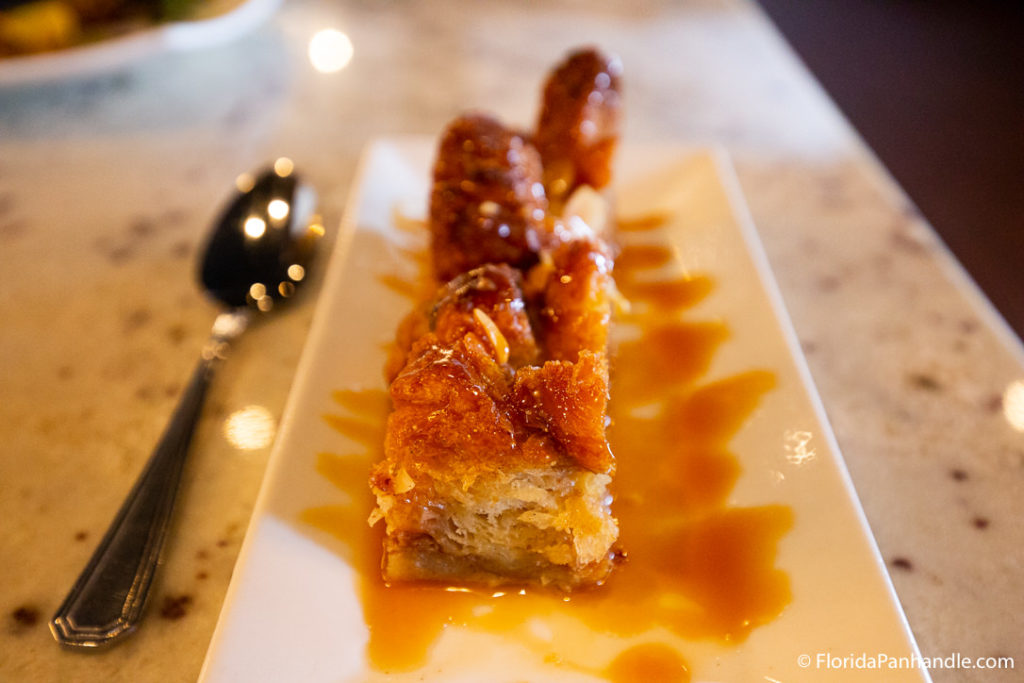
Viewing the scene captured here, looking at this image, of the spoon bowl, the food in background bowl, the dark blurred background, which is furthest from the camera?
the food in background bowl

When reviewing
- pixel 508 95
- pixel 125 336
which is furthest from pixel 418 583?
pixel 508 95

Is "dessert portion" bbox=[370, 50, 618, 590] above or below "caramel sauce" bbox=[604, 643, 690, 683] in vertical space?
above

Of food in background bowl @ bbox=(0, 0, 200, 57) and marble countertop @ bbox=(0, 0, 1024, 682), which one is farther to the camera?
food in background bowl @ bbox=(0, 0, 200, 57)

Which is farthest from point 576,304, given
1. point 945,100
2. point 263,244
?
point 945,100

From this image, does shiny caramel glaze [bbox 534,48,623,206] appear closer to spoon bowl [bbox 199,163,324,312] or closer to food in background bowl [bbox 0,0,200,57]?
spoon bowl [bbox 199,163,324,312]

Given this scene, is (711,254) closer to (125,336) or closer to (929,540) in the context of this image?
(929,540)

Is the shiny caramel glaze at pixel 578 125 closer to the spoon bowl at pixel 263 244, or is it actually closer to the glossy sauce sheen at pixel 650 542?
the glossy sauce sheen at pixel 650 542

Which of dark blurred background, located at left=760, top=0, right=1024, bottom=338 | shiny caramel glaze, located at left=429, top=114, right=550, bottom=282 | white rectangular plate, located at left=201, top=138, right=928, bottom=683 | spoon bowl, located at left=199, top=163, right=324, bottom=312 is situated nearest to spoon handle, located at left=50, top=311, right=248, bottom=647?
white rectangular plate, located at left=201, top=138, right=928, bottom=683

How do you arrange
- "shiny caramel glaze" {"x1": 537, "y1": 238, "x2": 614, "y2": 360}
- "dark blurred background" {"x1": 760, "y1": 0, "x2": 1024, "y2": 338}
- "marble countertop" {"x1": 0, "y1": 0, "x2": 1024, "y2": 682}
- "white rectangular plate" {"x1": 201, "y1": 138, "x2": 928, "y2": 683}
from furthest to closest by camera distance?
"dark blurred background" {"x1": 760, "y1": 0, "x2": 1024, "y2": 338} < "shiny caramel glaze" {"x1": 537, "y1": 238, "x2": 614, "y2": 360} < "marble countertop" {"x1": 0, "y1": 0, "x2": 1024, "y2": 682} < "white rectangular plate" {"x1": 201, "y1": 138, "x2": 928, "y2": 683}
